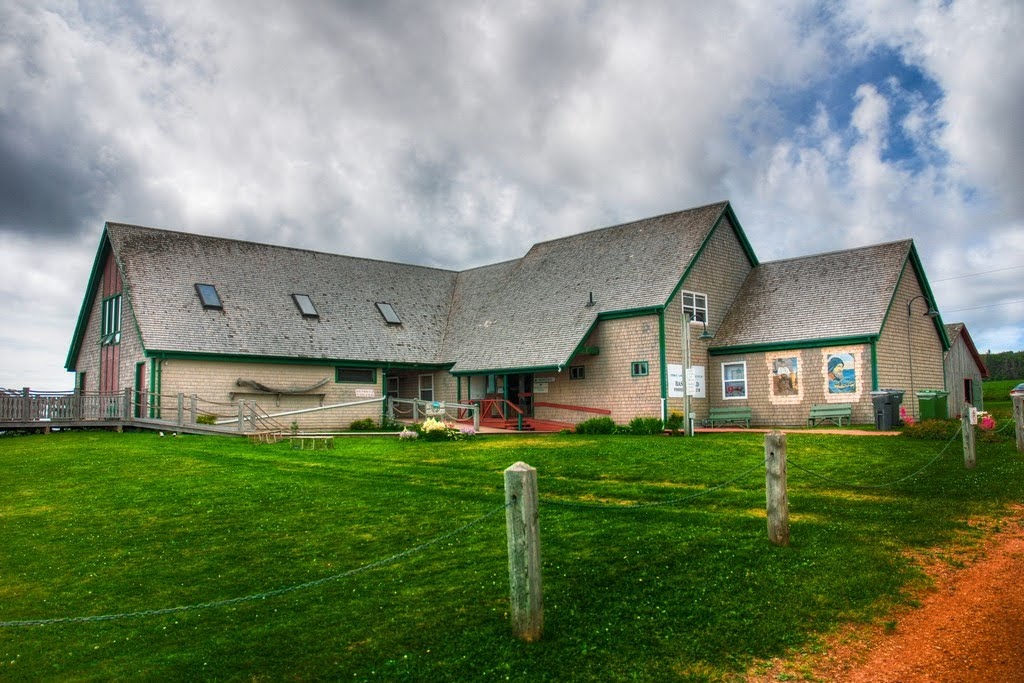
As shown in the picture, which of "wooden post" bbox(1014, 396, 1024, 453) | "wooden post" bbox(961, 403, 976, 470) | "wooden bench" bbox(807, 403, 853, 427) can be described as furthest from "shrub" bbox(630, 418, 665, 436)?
"wooden post" bbox(961, 403, 976, 470)

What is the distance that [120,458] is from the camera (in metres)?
19.6

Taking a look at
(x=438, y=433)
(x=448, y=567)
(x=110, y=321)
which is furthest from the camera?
(x=110, y=321)

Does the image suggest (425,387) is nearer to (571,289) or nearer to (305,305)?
(305,305)

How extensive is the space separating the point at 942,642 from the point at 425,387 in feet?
102

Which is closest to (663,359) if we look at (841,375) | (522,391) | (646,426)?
(646,426)

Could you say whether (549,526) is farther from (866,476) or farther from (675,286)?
(675,286)

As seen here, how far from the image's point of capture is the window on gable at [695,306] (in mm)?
29703

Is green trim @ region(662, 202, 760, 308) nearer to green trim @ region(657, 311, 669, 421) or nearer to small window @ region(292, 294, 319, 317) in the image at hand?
green trim @ region(657, 311, 669, 421)

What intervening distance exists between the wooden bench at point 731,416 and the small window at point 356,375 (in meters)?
14.4

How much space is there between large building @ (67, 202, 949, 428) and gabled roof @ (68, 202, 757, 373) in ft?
0.27

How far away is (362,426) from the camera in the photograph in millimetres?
32562

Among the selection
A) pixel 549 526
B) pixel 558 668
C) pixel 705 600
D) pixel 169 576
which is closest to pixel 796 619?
pixel 705 600

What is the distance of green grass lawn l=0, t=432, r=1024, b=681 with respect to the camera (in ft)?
23.4

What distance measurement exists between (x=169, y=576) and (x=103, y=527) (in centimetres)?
324
